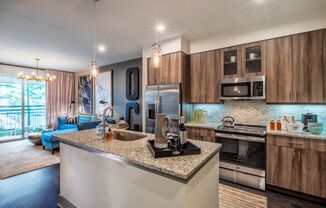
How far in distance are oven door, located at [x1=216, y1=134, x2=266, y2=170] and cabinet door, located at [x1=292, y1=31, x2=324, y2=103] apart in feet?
3.22

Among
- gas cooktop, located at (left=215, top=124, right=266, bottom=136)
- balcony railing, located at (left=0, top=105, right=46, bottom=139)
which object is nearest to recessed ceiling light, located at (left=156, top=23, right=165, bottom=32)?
gas cooktop, located at (left=215, top=124, right=266, bottom=136)

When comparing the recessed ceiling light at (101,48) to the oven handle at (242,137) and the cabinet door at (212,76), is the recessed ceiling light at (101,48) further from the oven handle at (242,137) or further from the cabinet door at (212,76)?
the oven handle at (242,137)

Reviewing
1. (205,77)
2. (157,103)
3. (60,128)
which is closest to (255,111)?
(205,77)

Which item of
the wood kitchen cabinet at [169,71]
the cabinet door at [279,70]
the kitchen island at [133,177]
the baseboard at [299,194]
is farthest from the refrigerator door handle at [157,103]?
the baseboard at [299,194]

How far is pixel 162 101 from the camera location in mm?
3576

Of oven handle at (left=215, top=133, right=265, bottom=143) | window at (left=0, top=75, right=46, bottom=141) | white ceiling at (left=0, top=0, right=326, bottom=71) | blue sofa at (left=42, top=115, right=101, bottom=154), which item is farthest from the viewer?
window at (left=0, top=75, right=46, bottom=141)

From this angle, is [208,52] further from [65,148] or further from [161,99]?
[65,148]

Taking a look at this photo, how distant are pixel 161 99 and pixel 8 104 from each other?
6.13 m

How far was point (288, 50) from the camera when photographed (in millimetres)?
2670

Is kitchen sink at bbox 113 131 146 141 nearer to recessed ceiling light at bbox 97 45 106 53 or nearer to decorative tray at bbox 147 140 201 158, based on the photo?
decorative tray at bbox 147 140 201 158

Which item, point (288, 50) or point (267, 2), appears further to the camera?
point (288, 50)

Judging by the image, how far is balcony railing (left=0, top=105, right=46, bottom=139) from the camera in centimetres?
579

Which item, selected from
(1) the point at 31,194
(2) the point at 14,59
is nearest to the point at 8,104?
(2) the point at 14,59

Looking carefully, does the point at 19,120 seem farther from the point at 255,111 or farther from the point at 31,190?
the point at 255,111
